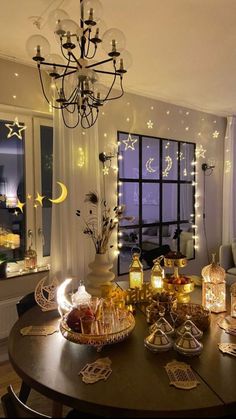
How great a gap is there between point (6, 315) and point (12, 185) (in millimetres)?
1203

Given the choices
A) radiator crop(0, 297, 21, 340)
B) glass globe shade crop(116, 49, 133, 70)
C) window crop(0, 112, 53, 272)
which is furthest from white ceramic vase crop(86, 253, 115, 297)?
glass globe shade crop(116, 49, 133, 70)

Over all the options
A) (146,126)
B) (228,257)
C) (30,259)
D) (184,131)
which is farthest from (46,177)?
(228,257)

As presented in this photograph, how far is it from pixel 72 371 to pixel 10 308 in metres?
1.71

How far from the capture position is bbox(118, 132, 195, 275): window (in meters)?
3.81

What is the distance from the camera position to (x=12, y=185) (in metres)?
3.01

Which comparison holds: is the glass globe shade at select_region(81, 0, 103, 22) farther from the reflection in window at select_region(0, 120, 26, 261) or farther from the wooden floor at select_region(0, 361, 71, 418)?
the wooden floor at select_region(0, 361, 71, 418)

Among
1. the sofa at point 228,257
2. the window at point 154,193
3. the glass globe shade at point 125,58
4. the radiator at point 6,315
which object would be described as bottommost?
the radiator at point 6,315

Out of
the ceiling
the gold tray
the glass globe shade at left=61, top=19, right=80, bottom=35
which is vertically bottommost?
the gold tray

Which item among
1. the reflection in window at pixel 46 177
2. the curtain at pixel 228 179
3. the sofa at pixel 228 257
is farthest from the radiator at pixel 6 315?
the curtain at pixel 228 179

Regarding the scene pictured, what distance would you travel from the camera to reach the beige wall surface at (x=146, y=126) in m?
2.84

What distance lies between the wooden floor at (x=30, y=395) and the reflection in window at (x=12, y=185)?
0.99 metres

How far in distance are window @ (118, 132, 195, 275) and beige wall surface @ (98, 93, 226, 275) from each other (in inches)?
4.8

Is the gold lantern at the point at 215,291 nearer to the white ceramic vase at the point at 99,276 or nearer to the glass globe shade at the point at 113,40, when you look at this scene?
the white ceramic vase at the point at 99,276

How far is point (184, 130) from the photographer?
443 cm
